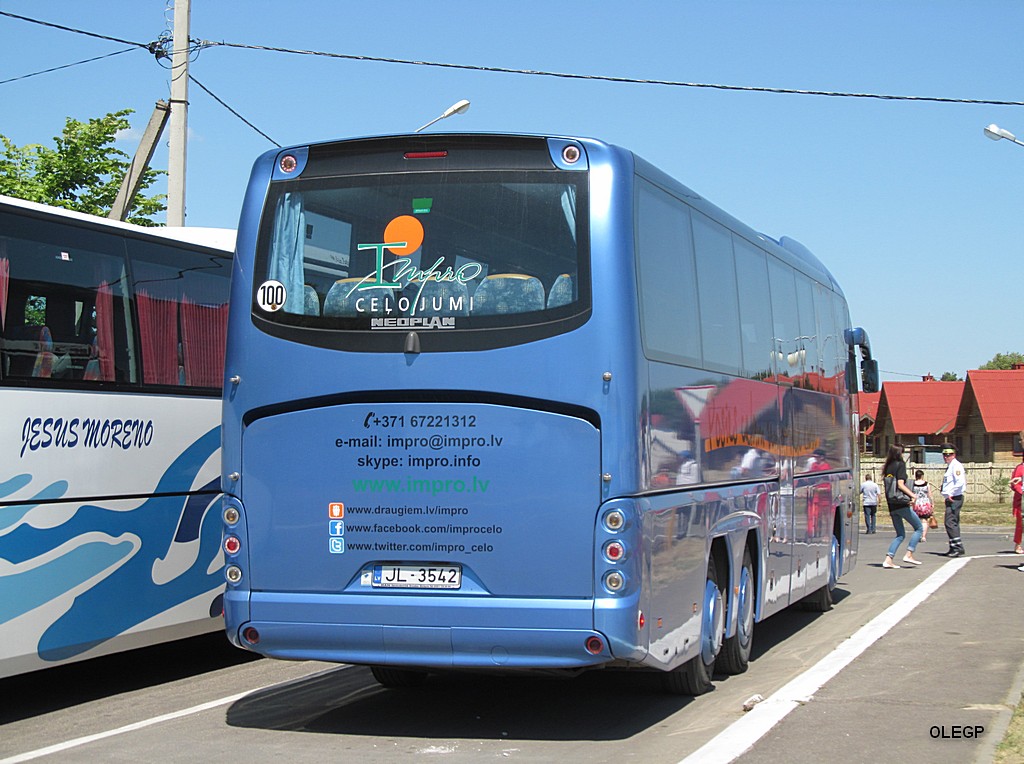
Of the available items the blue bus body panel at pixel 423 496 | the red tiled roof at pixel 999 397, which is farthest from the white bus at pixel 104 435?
the red tiled roof at pixel 999 397

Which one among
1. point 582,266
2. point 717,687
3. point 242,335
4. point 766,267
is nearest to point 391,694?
point 717,687

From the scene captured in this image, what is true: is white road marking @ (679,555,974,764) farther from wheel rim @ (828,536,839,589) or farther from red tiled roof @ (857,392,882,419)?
red tiled roof @ (857,392,882,419)

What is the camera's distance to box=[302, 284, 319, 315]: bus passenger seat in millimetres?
8492

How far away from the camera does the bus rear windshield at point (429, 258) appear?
810cm

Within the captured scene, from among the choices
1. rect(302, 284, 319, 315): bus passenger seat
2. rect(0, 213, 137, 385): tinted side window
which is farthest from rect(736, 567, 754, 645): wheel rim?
rect(0, 213, 137, 385): tinted side window

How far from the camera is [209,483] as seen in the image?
448 inches

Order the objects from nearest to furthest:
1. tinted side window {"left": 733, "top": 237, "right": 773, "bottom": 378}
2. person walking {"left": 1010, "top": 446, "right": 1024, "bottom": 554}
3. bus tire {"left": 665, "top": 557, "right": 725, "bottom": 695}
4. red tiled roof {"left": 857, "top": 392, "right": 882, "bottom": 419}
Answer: bus tire {"left": 665, "top": 557, "right": 725, "bottom": 695}
tinted side window {"left": 733, "top": 237, "right": 773, "bottom": 378}
person walking {"left": 1010, "top": 446, "right": 1024, "bottom": 554}
red tiled roof {"left": 857, "top": 392, "right": 882, "bottom": 419}

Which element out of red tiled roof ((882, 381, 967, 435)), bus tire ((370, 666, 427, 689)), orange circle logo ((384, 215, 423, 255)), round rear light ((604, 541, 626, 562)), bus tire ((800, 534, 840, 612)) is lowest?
bus tire ((370, 666, 427, 689))

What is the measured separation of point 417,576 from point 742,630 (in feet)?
12.5

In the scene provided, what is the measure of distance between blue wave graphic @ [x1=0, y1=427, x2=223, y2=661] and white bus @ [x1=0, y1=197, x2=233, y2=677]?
0.01m

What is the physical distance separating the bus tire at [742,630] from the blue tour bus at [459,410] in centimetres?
181

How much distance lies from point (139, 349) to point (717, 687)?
16.8ft

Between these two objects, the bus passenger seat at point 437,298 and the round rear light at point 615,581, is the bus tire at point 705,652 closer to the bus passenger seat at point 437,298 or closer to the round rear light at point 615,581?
the round rear light at point 615,581

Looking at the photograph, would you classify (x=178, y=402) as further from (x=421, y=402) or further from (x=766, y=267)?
(x=766, y=267)
